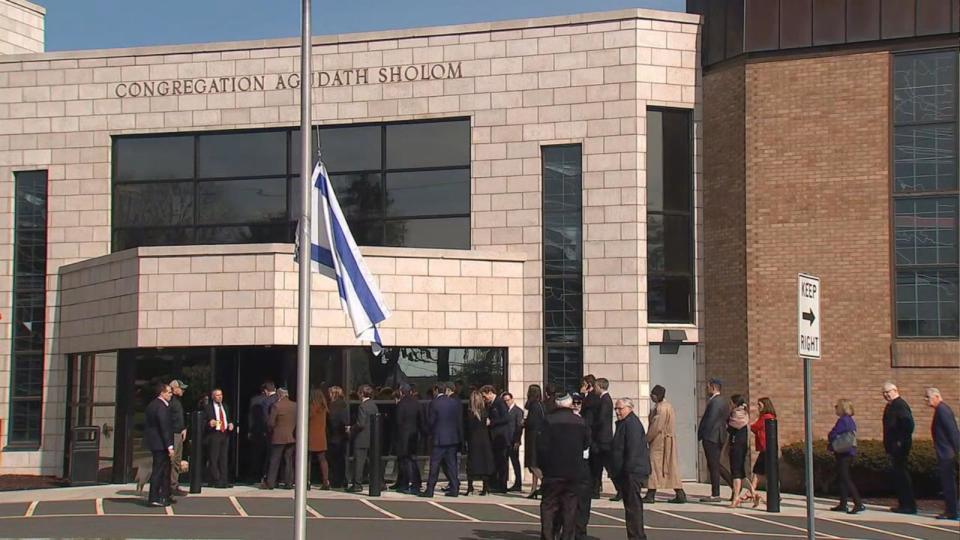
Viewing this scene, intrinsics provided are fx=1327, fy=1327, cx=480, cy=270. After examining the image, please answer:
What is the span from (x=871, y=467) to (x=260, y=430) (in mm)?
9996

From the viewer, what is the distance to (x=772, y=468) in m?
18.8

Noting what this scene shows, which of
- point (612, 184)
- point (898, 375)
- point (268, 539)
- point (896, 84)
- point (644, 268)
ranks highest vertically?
point (896, 84)

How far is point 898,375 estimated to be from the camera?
22156 mm

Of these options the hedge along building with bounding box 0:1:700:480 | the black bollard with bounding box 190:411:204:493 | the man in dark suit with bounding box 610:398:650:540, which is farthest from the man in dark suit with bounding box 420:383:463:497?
the man in dark suit with bounding box 610:398:650:540

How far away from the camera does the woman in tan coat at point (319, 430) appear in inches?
837

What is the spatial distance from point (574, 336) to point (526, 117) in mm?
4222

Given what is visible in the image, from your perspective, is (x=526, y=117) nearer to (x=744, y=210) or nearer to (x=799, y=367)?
(x=744, y=210)

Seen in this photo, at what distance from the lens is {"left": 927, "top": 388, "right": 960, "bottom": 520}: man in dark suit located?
1827 centimetres

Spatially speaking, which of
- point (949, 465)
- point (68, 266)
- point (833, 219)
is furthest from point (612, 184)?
point (68, 266)

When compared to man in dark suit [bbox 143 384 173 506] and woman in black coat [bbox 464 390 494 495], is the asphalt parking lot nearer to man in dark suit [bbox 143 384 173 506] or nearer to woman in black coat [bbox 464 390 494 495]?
man in dark suit [bbox 143 384 173 506]

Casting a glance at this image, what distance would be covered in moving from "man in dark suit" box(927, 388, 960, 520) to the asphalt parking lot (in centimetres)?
46

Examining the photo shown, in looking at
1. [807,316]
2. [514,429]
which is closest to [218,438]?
[514,429]

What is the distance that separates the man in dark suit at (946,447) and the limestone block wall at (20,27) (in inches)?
808

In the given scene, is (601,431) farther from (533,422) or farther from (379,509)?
(379,509)
